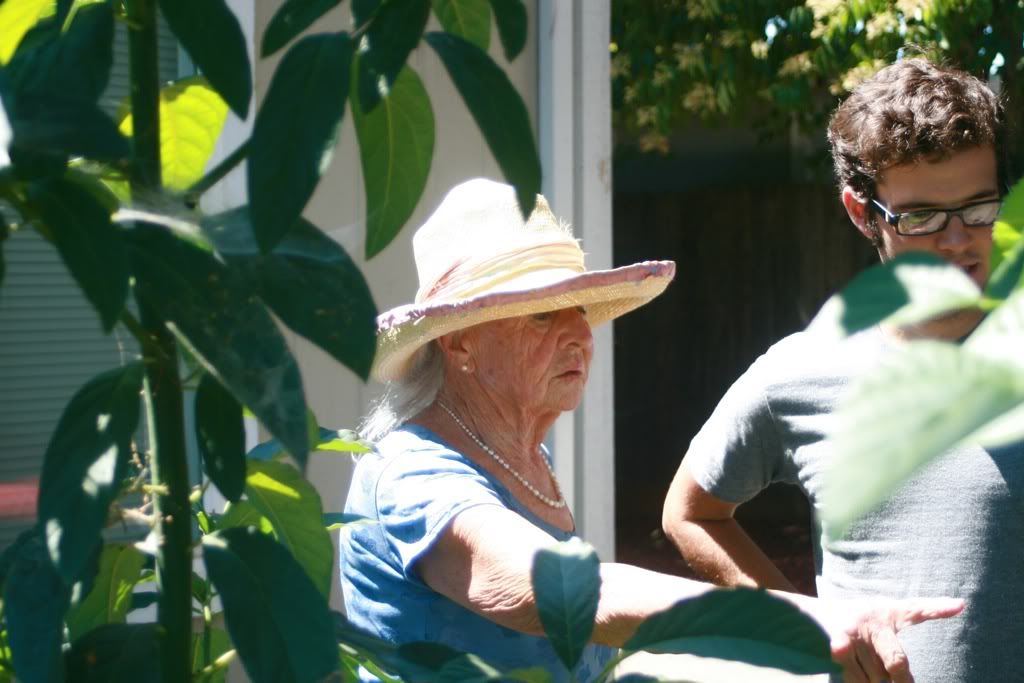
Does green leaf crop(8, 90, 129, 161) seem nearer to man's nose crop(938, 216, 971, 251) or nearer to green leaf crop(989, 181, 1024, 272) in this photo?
green leaf crop(989, 181, 1024, 272)

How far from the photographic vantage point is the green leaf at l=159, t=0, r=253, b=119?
70 cm

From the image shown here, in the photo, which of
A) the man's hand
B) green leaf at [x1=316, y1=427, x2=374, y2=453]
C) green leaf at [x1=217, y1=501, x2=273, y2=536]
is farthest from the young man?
green leaf at [x1=217, y1=501, x2=273, y2=536]

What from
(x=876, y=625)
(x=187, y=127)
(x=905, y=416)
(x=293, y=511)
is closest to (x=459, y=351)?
(x=876, y=625)

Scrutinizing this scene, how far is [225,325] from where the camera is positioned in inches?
26.7

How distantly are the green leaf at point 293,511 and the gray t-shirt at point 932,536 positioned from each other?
1364mm

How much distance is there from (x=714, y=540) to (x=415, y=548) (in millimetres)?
1047

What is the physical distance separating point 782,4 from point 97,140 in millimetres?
7271

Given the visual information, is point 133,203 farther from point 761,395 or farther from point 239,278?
point 761,395

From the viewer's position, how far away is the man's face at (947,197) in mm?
2238

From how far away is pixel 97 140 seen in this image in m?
0.61

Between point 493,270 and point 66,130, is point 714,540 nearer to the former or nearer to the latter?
point 493,270

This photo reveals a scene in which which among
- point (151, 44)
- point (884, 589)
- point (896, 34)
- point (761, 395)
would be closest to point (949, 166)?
point (761, 395)

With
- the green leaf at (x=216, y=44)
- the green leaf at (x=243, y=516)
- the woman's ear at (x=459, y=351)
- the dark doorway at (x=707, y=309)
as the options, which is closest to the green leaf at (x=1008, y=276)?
the green leaf at (x=216, y=44)

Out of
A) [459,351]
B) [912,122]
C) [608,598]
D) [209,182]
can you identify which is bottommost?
[608,598]
